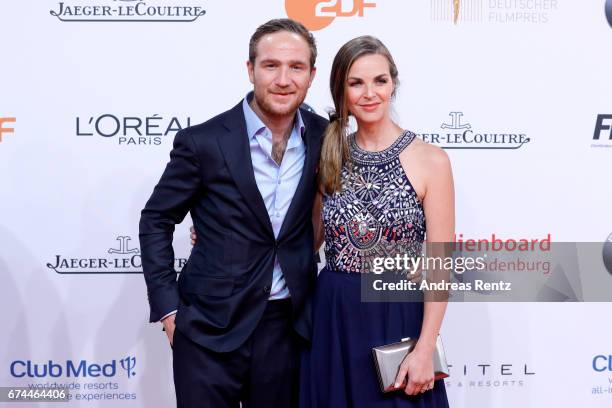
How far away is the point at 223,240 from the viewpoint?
213 centimetres

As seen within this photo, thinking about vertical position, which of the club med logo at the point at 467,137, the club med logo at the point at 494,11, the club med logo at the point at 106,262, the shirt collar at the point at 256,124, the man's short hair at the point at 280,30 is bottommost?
the club med logo at the point at 106,262

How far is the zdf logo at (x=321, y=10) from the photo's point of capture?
2.98 m

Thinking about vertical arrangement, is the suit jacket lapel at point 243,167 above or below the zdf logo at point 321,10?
below

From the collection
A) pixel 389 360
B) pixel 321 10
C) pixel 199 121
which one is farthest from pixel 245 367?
pixel 321 10

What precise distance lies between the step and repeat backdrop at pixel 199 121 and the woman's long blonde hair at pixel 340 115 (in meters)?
0.82

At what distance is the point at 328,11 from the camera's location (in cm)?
299

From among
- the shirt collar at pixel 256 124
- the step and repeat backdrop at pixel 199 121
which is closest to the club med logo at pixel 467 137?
the step and repeat backdrop at pixel 199 121

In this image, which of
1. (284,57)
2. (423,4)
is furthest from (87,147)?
(423,4)

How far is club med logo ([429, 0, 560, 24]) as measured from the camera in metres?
3.00

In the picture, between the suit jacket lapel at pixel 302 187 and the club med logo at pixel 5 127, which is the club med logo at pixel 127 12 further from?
the suit jacket lapel at pixel 302 187

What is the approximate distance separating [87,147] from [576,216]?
2.16 m

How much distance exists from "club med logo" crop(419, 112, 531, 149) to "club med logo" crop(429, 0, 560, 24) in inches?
16.3

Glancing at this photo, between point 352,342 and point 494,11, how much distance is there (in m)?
1.68

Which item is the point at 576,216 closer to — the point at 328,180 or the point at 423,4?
the point at 423,4
